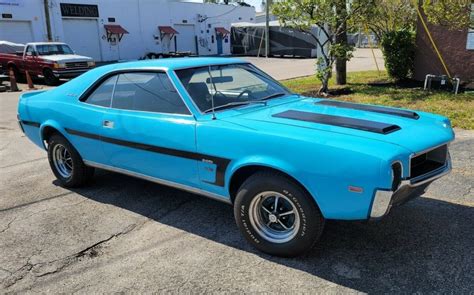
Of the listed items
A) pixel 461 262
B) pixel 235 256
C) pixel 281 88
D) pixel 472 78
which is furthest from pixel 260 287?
pixel 472 78

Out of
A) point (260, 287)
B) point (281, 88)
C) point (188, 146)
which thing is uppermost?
point (281, 88)

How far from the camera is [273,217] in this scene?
3.25m

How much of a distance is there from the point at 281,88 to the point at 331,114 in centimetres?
96

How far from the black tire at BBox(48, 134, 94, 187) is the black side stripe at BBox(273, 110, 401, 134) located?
2.44m

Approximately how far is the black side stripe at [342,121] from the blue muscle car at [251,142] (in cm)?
1

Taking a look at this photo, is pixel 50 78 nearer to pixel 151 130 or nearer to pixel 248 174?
pixel 151 130

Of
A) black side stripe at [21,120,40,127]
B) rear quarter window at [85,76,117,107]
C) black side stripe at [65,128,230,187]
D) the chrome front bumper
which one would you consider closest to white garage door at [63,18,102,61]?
black side stripe at [21,120,40,127]

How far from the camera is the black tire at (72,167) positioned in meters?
4.74

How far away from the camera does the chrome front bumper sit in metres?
2.71

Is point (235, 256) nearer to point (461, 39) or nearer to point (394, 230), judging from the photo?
point (394, 230)

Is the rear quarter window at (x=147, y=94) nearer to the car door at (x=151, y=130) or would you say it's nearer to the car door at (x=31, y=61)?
the car door at (x=151, y=130)

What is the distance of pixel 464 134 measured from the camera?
6.92m

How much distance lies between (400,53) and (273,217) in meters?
10.5

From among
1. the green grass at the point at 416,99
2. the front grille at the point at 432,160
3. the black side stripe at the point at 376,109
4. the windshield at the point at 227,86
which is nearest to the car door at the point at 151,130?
the windshield at the point at 227,86
